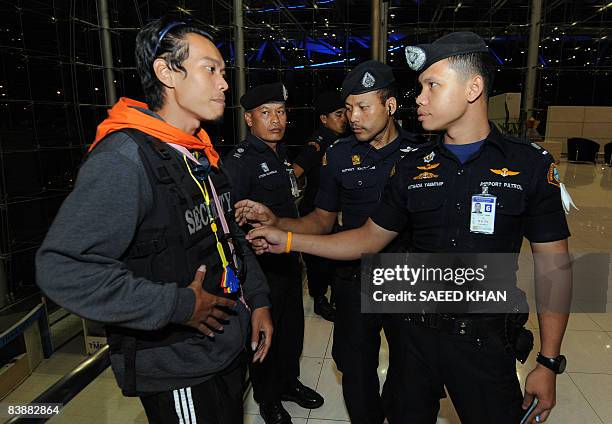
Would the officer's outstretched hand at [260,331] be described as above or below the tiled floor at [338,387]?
above

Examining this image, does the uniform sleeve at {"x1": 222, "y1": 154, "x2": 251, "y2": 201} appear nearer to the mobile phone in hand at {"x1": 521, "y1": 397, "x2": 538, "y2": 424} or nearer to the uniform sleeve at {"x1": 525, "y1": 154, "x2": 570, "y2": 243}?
the uniform sleeve at {"x1": 525, "y1": 154, "x2": 570, "y2": 243}

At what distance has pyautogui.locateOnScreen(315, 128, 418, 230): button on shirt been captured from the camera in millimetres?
Result: 2041

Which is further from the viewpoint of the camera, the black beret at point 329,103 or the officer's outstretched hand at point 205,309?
the black beret at point 329,103

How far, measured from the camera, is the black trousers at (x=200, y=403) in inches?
45.4

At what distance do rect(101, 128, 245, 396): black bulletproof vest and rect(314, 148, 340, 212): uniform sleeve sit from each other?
3.56 feet

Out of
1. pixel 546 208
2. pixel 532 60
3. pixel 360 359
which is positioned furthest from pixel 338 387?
pixel 532 60

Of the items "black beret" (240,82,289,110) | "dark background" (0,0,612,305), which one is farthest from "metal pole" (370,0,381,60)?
"black beret" (240,82,289,110)

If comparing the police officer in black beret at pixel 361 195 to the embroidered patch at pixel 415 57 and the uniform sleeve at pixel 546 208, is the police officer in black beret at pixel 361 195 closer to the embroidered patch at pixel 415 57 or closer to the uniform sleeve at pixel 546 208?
the embroidered patch at pixel 415 57

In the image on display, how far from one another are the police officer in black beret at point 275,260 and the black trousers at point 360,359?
0.48 meters

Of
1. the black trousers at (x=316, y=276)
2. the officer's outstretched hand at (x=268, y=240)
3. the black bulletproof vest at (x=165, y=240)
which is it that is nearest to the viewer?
the black bulletproof vest at (x=165, y=240)

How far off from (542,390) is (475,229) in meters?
0.53

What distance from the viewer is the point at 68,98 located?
25.9ft

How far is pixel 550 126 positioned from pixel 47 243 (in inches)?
521

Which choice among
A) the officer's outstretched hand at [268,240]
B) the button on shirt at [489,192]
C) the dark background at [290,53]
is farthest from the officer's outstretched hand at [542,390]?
the dark background at [290,53]
